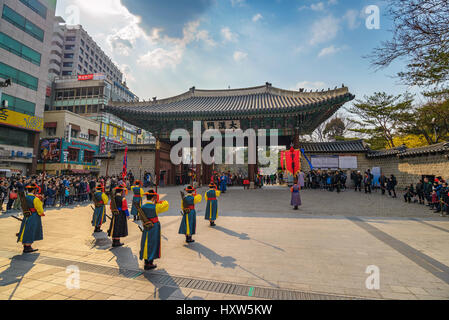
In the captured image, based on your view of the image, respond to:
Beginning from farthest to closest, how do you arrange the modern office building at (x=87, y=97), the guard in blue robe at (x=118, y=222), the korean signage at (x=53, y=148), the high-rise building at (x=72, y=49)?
the high-rise building at (x=72, y=49) < the modern office building at (x=87, y=97) < the korean signage at (x=53, y=148) < the guard in blue robe at (x=118, y=222)

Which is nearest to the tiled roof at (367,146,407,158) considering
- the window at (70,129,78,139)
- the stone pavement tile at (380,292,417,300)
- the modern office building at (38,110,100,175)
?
the stone pavement tile at (380,292,417,300)

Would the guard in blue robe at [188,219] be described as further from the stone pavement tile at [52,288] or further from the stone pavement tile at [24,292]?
the stone pavement tile at [24,292]

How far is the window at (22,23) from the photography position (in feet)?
69.6

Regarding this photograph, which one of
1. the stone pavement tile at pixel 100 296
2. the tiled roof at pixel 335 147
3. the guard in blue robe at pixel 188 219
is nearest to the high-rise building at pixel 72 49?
the tiled roof at pixel 335 147

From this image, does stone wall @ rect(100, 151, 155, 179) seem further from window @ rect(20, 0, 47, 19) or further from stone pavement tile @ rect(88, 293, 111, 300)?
window @ rect(20, 0, 47, 19)

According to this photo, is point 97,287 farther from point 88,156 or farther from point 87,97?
point 87,97

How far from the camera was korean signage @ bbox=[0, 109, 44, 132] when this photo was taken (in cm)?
2095

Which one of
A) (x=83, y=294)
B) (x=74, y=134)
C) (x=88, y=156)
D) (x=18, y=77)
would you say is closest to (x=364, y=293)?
(x=83, y=294)

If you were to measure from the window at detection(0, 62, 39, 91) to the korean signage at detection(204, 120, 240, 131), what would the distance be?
69.0ft

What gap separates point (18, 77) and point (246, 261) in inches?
1192

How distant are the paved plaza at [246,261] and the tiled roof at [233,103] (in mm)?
9173

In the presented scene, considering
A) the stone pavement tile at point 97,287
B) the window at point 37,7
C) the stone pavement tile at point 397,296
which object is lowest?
the stone pavement tile at point 97,287

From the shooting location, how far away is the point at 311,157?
1833 centimetres
